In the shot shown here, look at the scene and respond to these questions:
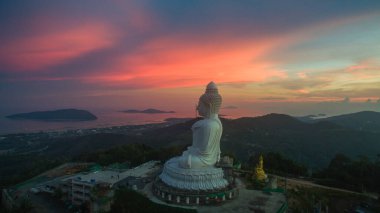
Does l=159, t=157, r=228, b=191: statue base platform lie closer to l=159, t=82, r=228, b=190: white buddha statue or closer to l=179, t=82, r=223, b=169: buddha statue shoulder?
l=159, t=82, r=228, b=190: white buddha statue

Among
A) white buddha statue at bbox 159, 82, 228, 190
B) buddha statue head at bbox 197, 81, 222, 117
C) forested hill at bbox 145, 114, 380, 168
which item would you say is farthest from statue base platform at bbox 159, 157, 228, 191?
forested hill at bbox 145, 114, 380, 168

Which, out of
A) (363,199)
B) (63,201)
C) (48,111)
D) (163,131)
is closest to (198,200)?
(63,201)

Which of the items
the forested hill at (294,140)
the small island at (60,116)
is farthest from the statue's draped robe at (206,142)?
the small island at (60,116)

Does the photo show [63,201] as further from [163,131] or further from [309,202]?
[163,131]

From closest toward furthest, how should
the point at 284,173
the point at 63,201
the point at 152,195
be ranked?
1. the point at 152,195
2. the point at 63,201
3. the point at 284,173

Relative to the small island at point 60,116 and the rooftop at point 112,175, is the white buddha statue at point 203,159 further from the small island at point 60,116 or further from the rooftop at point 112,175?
the small island at point 60,116

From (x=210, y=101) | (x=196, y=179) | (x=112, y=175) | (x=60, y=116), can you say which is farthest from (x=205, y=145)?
(x=60, y=116)
